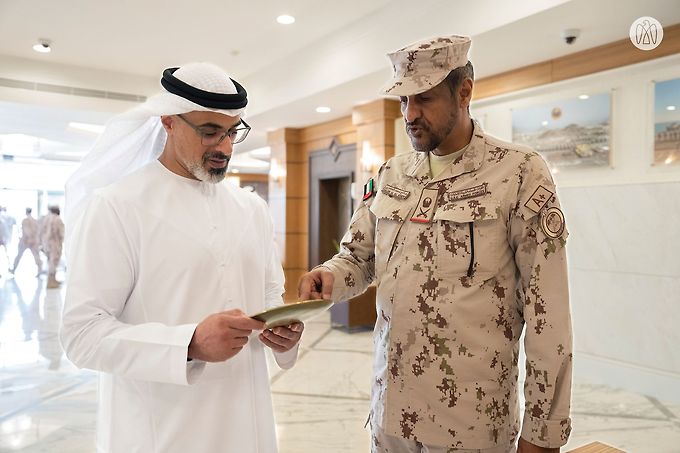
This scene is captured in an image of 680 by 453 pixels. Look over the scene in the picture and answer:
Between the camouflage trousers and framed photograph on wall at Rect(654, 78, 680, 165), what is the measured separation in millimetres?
4017

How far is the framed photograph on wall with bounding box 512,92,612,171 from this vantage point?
5.28m

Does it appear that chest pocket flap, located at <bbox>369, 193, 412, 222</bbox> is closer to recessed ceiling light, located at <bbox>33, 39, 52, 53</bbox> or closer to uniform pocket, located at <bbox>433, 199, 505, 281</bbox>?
uniform pocket, located at <bbox>433, 199, 505, 281</bbox>

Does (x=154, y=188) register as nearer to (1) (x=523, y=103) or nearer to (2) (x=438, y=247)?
(2) (x=438, y=247)

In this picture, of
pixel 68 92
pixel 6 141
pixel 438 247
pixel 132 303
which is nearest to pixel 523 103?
pixel 438 247

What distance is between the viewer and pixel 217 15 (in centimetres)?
682

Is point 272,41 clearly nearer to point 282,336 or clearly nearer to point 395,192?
point 395,192

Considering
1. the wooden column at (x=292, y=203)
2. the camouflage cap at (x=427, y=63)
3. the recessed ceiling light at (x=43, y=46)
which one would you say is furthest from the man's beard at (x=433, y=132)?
the wooden column at (x=292, y=203)

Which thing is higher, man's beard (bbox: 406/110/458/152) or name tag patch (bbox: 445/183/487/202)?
man's beard (bbox: 406/110/458/152)

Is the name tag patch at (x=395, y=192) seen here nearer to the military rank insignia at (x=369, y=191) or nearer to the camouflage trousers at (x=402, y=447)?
the military rank insignia at (x=369, y=191)

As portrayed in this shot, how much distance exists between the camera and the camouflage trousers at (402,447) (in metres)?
1.60

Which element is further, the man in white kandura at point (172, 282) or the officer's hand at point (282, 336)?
the officer's hand at point (282, 336)

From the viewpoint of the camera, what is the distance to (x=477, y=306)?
159 cm

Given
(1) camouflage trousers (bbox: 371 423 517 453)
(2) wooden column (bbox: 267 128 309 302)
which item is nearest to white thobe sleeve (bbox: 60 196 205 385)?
(1) camouflage trousers (bbox: 371 423 517 453)

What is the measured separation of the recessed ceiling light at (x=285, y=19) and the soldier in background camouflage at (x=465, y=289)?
564cm
